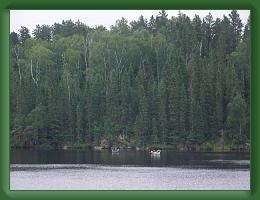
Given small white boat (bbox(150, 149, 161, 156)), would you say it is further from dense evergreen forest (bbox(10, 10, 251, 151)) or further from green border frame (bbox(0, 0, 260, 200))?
green border frame (bbox(0, 0, 260, 200))

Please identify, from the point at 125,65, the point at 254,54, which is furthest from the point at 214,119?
the point at 254,54

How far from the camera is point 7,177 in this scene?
3039mm

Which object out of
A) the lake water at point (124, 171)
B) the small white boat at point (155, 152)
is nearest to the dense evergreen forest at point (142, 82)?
the lake water at point (124, 171)

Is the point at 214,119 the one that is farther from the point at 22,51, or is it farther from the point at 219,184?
the point at 219,184

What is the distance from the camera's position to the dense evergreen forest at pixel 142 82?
29.2 m

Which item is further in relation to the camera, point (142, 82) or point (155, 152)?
point (142, 82)

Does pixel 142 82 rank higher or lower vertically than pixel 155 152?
higher

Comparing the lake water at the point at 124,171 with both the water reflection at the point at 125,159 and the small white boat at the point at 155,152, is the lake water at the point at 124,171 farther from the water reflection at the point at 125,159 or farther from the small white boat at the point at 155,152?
the small white boat at the point at 155,152
